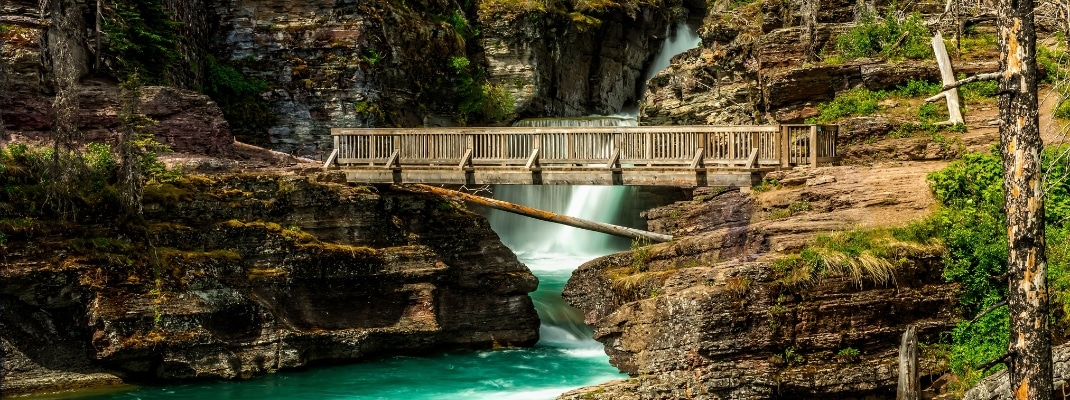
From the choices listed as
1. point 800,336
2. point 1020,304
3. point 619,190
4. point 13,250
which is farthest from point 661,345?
point 619,190

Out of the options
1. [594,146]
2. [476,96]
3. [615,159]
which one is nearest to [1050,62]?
[615,159]

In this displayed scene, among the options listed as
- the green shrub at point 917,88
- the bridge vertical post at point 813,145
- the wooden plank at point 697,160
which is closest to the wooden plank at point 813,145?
the bridge vertical post at point 813,145

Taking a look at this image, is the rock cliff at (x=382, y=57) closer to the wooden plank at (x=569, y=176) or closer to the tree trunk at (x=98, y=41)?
the tree trunk at (x=98, y=41)

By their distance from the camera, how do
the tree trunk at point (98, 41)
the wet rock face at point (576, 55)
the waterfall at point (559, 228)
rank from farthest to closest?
the wet rock face at point (576, 55) → the waterfall at point (559, 228) → the tree trunk at point (98, 41)

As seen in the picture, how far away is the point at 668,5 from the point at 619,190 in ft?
48.4

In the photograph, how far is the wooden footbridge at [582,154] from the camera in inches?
859

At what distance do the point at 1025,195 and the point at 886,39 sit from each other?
15368 millimetres

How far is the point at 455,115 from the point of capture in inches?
1526

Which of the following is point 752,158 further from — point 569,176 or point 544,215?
point 544,215

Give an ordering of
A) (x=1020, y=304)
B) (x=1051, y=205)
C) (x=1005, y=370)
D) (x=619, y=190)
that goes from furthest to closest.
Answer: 1. (x=619, y=190)
2. (x=1051, y=205)
3. (x=1005, y=370)
4. (x=1020, y=304)

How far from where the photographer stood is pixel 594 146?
915 inches

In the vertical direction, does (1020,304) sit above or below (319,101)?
below

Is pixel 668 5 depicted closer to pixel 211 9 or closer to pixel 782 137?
pixel 211 9

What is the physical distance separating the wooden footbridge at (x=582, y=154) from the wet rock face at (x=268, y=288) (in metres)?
1.22
